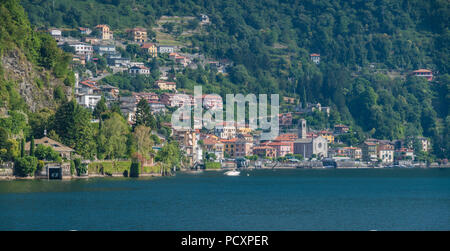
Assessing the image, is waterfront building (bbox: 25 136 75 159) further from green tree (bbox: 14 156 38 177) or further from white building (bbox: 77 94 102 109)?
white building (bbox: 77 94 102 109)

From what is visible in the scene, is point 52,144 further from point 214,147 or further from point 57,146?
point 214,147

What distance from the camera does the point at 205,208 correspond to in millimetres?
64750

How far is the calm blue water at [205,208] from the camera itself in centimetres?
5194

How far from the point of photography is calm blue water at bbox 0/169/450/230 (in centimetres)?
5194

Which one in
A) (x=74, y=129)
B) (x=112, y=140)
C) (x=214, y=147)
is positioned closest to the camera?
(x=74, y=129)

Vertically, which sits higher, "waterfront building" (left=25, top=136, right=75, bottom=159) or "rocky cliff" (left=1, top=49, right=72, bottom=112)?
"rocky cliff" (left=1, top=49, right=72, bottom=112)

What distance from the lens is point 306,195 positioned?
84250 mm

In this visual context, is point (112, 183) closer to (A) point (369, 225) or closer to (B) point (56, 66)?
(B) point (56, 66)

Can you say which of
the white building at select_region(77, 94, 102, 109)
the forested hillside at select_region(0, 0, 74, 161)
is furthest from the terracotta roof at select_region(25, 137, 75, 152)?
the white building at select_region(77, 94, 102, 109)

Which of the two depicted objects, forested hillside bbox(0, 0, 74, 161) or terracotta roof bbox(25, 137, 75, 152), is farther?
forested hillside bbox(0, 0, 74, 161)

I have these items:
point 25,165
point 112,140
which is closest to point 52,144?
point 25,165

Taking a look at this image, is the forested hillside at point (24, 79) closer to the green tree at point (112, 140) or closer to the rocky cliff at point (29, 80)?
the rocky cliff at point (29, 80)
